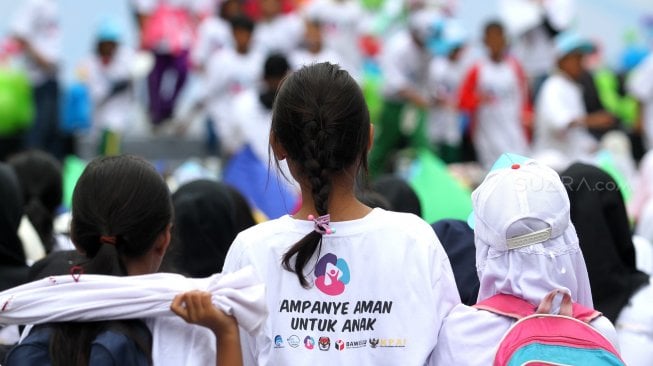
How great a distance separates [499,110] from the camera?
11.9 m

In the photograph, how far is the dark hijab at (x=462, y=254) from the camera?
363 centimetres

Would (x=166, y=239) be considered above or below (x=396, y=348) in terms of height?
above

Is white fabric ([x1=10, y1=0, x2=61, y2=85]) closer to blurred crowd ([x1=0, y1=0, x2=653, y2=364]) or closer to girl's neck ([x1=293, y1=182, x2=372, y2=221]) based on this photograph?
blurred crowd ([x1=0, y1=0, x2=653, y2=364])

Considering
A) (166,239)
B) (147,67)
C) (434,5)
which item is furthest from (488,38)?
(166,239)

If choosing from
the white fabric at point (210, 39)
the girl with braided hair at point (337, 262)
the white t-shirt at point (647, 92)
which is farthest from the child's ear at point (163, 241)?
the white fabric at point (210, 39)

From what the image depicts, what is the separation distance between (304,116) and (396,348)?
1.93ft

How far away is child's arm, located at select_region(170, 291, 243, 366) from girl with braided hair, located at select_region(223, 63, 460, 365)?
118mm

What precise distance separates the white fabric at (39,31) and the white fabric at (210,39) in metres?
1.71

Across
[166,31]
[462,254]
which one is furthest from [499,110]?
[462,254]

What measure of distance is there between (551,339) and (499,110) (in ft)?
30.4

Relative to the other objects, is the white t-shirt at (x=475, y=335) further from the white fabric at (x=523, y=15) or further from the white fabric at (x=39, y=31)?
the white fabric at (x=523, y=15)

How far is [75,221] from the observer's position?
3.07m

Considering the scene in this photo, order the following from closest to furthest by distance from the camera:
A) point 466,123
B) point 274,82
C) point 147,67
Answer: point 274,82
point 466,123
point 147,67

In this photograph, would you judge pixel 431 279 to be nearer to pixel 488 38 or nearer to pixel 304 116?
pixel 304 116
